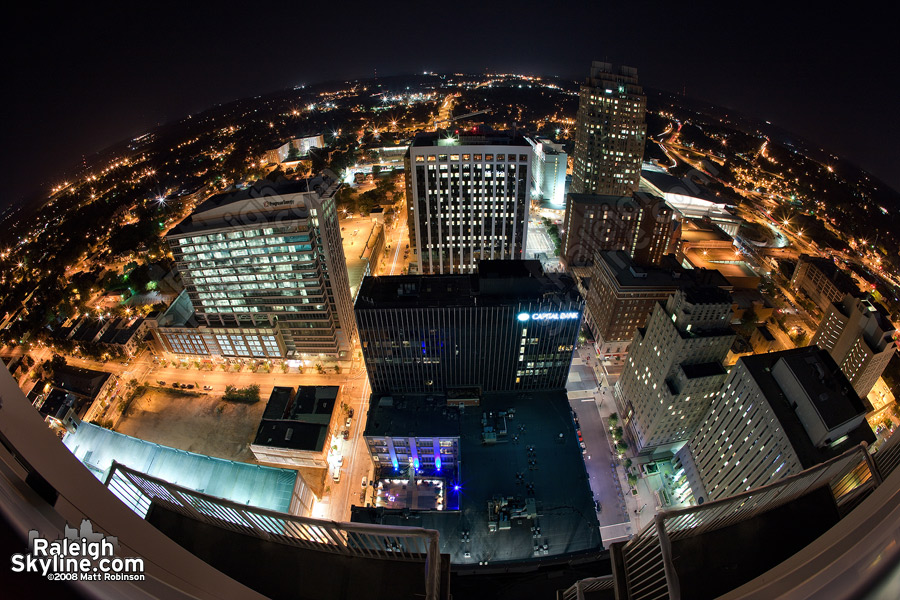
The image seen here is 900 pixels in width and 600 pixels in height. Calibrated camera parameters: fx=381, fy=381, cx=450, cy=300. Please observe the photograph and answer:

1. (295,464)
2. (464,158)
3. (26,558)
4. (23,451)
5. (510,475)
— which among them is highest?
(464,158)

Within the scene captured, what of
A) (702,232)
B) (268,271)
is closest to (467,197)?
(268,271)

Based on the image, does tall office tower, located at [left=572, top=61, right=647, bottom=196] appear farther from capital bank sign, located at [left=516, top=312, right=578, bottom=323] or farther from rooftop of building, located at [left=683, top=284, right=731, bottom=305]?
capital bank sign, located at [left=516, top=312, right=578, bottom=323]

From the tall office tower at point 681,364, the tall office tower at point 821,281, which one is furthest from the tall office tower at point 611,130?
the tall office tower at point 681,364

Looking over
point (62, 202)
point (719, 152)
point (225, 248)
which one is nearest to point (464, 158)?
point (225, 248)

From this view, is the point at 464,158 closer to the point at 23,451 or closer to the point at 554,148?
the point at 554,148

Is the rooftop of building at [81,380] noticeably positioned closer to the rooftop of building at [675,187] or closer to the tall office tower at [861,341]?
the tall office tower at [861,341]

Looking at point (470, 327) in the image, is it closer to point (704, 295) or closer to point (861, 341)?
point (704, 295)

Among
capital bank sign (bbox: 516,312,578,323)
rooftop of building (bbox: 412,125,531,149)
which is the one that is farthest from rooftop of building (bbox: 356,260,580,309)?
rooftop of building (bbox: 412,125,531,149)
